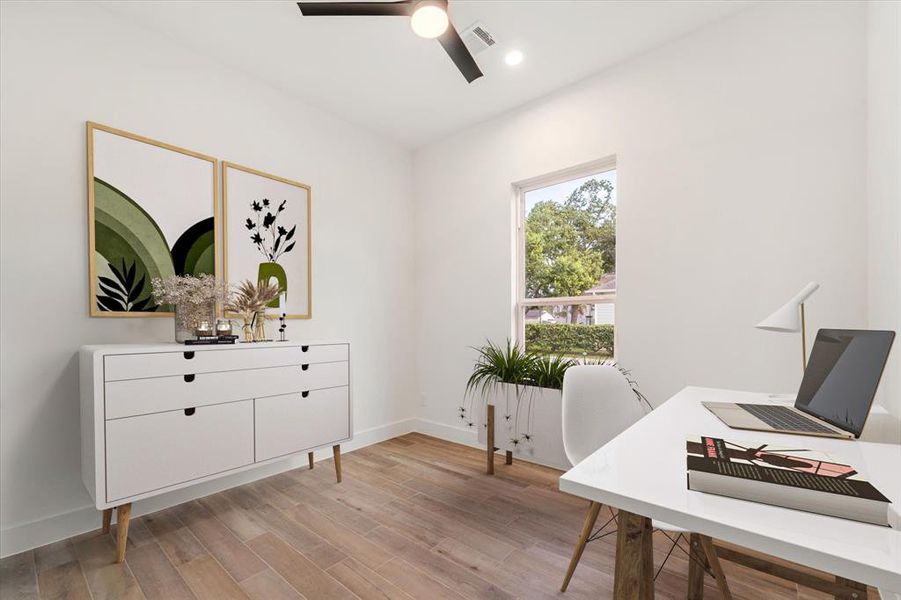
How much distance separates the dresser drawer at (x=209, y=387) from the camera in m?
1.91

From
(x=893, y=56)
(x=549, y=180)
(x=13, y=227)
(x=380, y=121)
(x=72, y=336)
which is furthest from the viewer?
(x=380, y=121)

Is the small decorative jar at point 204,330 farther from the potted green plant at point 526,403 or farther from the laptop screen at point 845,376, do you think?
the laptop screen at point 845,376

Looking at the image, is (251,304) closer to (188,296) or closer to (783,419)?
(188,296)

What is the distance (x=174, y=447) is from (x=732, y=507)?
2.35 m

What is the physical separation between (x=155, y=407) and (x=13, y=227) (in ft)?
3.68

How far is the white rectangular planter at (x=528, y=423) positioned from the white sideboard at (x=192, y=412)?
113 centimetres

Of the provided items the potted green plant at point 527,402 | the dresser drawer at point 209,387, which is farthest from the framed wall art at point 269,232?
the potted green plant at point 527,402

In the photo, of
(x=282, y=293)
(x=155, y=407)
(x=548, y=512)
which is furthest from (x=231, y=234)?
(x=548, y=512)

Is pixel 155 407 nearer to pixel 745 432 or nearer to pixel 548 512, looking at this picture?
pixel 548 512

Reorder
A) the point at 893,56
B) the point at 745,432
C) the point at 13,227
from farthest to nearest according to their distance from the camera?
the point at 13,227 → the point at 893,56 → the point at 745,432

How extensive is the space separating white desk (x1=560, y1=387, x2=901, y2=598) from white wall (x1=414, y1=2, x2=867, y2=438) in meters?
1.20

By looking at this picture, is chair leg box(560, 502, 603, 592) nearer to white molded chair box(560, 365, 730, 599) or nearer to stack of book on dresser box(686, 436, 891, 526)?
white molded chair box(560, 365, 730, 599)

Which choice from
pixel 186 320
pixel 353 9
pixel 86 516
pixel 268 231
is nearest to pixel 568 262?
pixel 353 9

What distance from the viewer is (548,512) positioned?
2326 millimetres
